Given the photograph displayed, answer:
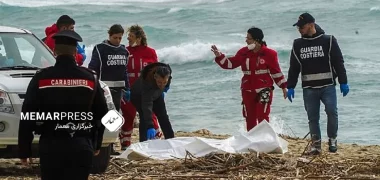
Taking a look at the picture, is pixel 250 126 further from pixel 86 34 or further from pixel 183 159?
pixel 86 34

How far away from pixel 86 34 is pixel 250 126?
28.5m

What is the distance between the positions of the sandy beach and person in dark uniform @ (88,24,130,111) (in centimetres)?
147

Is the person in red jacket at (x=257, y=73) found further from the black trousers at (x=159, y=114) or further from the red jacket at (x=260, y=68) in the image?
the black trousers at (x=159, y=114)

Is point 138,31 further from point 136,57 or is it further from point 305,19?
point 305,19

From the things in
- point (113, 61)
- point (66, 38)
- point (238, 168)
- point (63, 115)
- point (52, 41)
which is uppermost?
point (52, 41)

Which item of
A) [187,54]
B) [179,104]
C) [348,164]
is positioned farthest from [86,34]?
[348,164]

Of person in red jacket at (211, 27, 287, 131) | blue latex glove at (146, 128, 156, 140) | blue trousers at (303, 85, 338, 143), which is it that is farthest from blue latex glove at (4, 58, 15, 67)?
blue trousers at (303, 85, 338, 143)

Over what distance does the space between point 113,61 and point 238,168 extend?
2908 millimetres

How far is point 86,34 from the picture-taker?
135 feet

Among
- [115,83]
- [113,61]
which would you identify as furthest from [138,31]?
[115,83]

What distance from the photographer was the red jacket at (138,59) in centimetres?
1301

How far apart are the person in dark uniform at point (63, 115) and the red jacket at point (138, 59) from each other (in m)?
6.40

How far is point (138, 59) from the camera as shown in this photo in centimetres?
1301

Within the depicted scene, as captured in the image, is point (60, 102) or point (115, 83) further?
point (115, 83)
